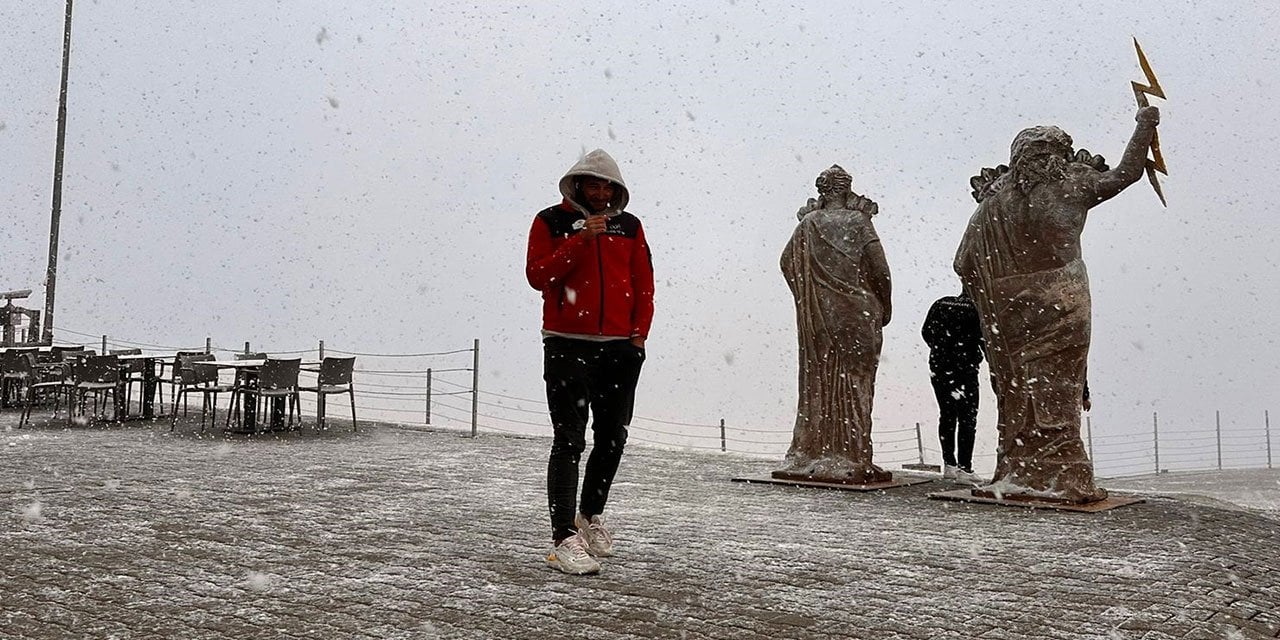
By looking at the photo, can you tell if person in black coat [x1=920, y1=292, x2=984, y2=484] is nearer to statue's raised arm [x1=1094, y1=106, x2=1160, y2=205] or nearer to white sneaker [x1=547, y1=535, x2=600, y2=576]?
statue's raised arm [x1=1094, y1=106, x2=1160, y2=205]

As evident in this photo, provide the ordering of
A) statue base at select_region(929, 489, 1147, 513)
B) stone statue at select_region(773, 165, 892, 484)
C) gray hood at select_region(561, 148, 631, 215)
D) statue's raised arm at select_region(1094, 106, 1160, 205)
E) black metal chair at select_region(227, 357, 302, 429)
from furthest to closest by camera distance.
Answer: black metal chair at select_region(227, 357, 302, 429) < stone statue at select_region(773, 165, 892, 484) < statue base at select_region(929, 489, 1147, 513) < statue's raised arm at select_region(1094, 106, 1160, 205) < gray hood at select_region(561, 148, 631, 215)

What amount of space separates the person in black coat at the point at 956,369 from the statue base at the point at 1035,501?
1.02 m

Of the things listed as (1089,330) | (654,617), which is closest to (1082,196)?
(1089,330)

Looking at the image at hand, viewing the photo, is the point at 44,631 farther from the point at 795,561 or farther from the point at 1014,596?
the point at 1014,596

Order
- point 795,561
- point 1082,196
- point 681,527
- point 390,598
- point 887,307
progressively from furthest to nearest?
point 887,307 → point 1082,196 → point 681,527 → point 795,561 → point 390,598

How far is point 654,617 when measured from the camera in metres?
3.72

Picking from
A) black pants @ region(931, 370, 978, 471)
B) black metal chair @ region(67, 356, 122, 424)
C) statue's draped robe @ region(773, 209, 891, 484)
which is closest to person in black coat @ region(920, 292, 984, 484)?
black pants @ region(931, 370, 978, 471)

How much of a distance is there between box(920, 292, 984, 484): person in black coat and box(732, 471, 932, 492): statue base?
39 cm

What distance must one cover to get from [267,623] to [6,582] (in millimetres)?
1422

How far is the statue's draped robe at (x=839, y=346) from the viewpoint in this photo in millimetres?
8125

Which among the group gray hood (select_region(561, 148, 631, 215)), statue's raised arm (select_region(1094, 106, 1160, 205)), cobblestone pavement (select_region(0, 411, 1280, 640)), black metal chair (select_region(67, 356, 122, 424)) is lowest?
cobblestone pavement (select_region(0, 411, 1280, 640))

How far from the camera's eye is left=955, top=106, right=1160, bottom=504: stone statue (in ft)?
23.0

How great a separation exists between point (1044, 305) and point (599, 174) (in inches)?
148

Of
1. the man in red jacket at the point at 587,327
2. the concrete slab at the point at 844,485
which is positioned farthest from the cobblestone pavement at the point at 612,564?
the man in red jacket at the point at 587,327
